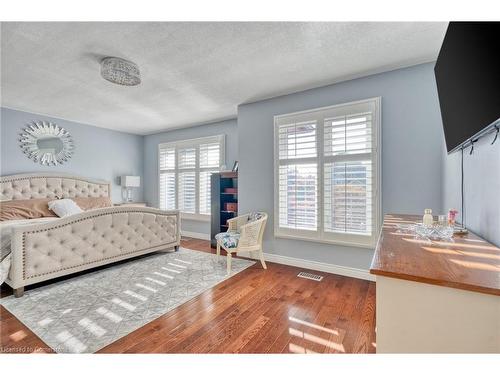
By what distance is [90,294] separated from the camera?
2.38m

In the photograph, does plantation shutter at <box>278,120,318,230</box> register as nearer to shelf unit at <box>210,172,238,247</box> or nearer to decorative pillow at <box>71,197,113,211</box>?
A: shelf unit at <box>210,172,238,247</box>

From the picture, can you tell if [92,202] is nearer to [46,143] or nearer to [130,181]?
[130,181]

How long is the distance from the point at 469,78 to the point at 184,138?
495cm

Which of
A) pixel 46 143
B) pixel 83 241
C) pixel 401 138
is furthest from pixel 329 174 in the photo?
pixel 46 143

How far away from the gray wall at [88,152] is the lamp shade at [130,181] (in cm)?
23

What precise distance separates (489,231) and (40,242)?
3731 mm

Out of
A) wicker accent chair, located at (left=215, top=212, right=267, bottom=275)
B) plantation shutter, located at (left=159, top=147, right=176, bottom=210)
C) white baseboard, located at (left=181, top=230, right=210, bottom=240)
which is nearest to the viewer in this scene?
wicker accent chair, located at (left=215, top=212, right=267, bottom=275)

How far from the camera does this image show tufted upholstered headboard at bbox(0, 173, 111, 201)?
12.5ft

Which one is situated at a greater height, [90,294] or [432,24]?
[432,24]

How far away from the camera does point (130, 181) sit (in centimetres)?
539

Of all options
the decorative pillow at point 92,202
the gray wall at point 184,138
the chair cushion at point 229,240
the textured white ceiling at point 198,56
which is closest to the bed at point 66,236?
the decorative pillow at point 92,202

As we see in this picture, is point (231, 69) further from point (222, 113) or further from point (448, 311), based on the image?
point (448, 311)

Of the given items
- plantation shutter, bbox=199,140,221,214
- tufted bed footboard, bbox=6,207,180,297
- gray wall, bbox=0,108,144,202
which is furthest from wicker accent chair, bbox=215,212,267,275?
gray wall, bbox=0,108,144,202

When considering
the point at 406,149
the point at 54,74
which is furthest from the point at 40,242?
the point at 406,149
